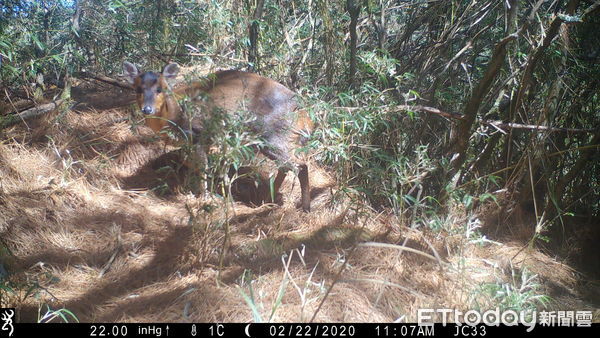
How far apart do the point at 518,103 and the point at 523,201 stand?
3.40 ft

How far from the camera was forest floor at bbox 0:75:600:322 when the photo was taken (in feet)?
8.87

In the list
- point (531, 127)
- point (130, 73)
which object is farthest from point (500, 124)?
point (130, 73)

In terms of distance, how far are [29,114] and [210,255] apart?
10.5ft

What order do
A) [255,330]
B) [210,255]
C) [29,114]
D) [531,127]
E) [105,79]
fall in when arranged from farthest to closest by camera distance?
[105,79], [29,114], [531,127], [210,255], [255,330]

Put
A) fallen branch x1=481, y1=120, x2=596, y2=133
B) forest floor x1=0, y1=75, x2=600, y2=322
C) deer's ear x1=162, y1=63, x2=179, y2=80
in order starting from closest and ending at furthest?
forest floor x1=0, y1=75, x2=600, y2=322, fallen branch x1=481, y1=120, x2=596, y2=133, deer's ear x1=162, y1=63, x2=179, y2=80

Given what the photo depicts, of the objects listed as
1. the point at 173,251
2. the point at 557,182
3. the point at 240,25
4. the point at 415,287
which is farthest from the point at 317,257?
the point at 240,25

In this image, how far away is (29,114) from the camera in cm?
478

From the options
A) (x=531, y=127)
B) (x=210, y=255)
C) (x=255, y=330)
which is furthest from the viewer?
(x=531, y=127)

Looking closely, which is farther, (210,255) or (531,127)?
(531,127)

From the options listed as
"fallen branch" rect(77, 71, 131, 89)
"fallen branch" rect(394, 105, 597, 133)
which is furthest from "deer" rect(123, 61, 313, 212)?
"fallen branch" rect(394, 105, 597, 133)

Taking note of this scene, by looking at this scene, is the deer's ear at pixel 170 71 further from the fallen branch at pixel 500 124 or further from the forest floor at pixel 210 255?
the fallen branch at pixel 500 124

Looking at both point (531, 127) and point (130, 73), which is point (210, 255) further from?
point (531, 127)

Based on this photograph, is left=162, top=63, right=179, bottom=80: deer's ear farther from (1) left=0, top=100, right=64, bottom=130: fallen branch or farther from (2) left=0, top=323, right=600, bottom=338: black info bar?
(2) left=0, top=323, right=600, bottom=338: black info bar

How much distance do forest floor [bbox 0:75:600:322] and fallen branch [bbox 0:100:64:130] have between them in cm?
8
